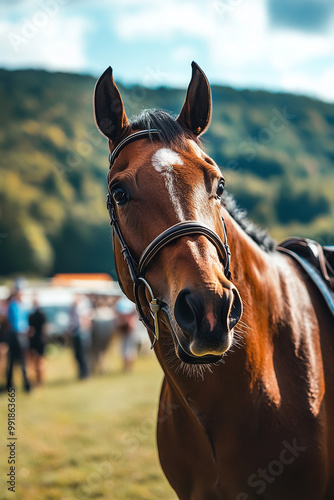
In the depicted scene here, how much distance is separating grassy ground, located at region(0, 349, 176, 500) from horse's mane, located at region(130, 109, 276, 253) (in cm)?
415

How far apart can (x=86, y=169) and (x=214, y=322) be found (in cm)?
14708

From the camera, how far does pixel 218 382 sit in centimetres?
271

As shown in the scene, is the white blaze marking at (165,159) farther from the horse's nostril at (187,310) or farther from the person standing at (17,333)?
the person standing at (17,333)

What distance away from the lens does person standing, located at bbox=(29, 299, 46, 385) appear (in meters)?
14.4

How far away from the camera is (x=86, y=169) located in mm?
144875

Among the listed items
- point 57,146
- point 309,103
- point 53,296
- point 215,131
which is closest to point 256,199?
point 215,131

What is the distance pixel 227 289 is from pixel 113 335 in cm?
1611

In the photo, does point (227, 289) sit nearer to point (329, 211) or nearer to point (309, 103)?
point (329, 211)

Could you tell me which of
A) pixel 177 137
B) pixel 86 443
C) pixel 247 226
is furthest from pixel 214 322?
pixel 86 443

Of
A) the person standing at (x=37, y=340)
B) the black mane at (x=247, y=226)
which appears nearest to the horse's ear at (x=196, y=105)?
the black mane at (x=247, y=226)

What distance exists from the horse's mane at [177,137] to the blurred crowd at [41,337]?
32.7ft

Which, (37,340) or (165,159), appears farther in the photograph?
(37,340)

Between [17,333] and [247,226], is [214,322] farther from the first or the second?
[17,333]

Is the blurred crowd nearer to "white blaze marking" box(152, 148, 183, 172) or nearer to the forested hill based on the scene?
"white blaze marking" box(152, 148, 183, 172)
